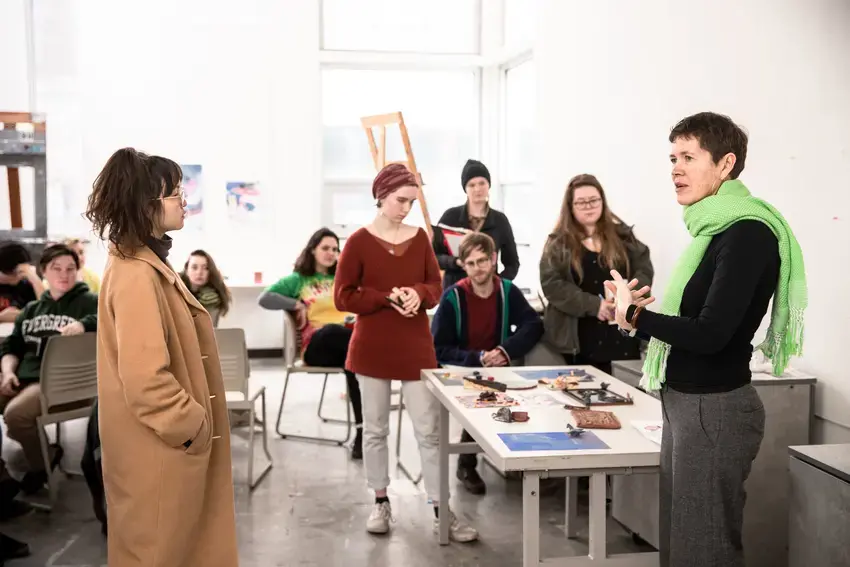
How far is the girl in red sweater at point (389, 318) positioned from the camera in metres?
3.24

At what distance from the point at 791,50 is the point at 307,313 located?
2940 mm

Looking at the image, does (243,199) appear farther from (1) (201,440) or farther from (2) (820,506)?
(2) (820,506)

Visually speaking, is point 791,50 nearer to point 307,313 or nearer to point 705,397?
point 705,397

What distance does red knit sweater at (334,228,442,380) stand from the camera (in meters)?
3.28

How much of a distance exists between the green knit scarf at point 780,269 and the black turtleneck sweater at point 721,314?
17 millimetres

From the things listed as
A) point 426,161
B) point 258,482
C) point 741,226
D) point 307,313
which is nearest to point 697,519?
point 741,226

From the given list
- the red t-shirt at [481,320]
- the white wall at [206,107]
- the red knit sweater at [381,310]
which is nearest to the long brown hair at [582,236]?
the red t-shirt at [481,320]

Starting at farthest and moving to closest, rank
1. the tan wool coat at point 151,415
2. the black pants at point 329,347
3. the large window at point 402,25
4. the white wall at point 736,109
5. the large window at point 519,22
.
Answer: the large window at point 402,25
the large window at point 519,22
the black pants at point 329,347
the white wall at point 736,109
the tan wool coat at point 151,415

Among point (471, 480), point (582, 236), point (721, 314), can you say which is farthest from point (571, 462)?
point (471, 480)

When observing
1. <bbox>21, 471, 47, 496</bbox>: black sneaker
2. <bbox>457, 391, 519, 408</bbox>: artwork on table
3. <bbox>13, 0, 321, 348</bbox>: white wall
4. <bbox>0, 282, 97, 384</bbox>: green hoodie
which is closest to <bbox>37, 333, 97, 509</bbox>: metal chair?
<bbox>21, 471, 47, 496</bbox>: black sneaker

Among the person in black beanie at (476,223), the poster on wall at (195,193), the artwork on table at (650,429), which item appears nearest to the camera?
the artwork on table at (650,429)

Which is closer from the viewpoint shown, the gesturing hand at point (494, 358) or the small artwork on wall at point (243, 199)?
the gesturing hand at point (494, 358)

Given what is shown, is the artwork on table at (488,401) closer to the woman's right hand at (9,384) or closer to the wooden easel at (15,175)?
the woman's right hand at (9,384)

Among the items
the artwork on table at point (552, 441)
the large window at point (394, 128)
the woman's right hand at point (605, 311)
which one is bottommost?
the artwork on table at point (552, 441)
